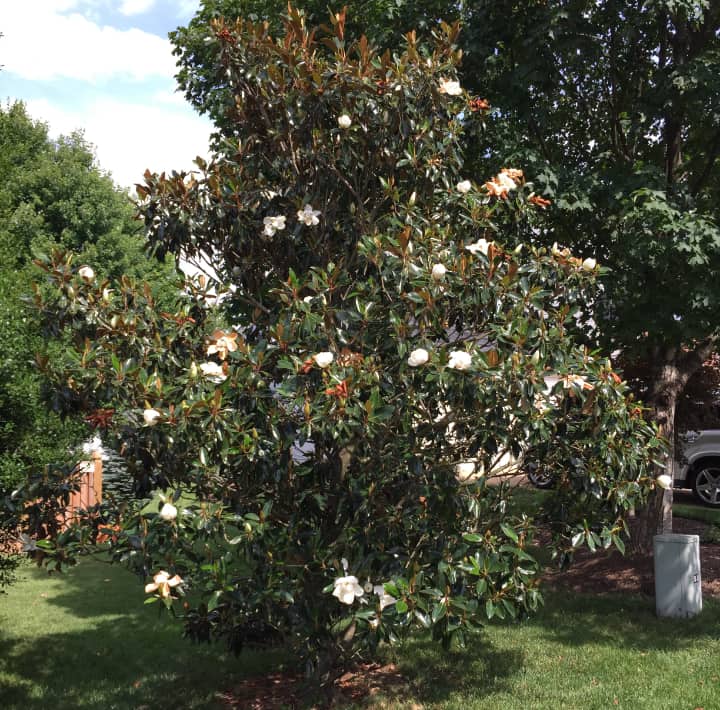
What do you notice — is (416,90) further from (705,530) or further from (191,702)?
(705,530)

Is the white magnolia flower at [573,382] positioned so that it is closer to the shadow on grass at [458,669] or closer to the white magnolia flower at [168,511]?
the white magnolia flower at [168,511]

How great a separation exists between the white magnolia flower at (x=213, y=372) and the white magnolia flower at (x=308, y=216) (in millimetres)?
1365

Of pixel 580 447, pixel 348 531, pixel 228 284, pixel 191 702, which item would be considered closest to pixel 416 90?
pixel 228 284

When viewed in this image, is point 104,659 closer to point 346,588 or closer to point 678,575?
point 346,588

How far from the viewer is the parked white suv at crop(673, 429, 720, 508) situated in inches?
545

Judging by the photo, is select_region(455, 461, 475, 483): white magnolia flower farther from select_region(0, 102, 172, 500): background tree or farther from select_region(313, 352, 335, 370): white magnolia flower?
select_region(0, 102, 172, 500): background tree

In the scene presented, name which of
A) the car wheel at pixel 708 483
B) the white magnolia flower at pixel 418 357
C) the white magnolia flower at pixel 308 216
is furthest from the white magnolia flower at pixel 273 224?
the car wheel at pixel 708 483

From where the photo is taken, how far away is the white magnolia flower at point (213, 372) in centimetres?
408

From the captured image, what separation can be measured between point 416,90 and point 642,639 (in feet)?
16.9

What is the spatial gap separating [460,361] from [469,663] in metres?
3.55

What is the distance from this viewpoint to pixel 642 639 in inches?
263

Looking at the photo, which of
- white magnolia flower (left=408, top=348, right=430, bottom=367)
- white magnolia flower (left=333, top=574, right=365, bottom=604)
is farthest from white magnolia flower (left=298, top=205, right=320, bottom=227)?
white magnolia flower (left=333, top=574, right=365, bottom=604)

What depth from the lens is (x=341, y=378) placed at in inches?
153

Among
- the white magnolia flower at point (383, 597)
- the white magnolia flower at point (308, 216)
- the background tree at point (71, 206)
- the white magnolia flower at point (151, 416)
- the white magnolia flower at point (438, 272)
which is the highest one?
the background tree at point (71, 206)
